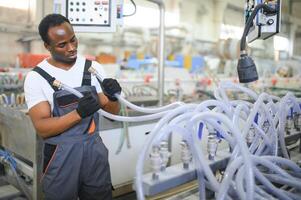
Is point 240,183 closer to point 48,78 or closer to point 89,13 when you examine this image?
point 48,78

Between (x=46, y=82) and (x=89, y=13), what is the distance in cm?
61

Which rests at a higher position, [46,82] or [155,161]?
[46,82]

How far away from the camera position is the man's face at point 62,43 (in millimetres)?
1144

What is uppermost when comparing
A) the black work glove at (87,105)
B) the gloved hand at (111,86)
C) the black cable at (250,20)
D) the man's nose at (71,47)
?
the black cable at (250,20)

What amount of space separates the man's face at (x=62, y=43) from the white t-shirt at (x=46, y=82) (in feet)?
0.14

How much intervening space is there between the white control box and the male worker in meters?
0.42

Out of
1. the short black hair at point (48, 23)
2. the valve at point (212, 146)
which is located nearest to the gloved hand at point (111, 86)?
the short black hair at point (48, 23)

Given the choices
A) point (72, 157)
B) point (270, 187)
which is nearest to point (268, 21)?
point (270, 187)

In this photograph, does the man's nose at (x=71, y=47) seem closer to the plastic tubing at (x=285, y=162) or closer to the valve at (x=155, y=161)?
the valve at (x=155, y=161)

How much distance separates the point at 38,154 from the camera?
1479mm

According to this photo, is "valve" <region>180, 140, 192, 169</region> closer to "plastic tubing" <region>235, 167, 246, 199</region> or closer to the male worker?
"plastic tubing" <region>235, 167, 246, 199</region>

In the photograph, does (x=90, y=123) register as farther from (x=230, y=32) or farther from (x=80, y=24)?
(x=230, y=32)

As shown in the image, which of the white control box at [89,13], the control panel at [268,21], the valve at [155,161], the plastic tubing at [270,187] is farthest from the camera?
the white control box at [89,13]

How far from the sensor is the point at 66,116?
1.10m
